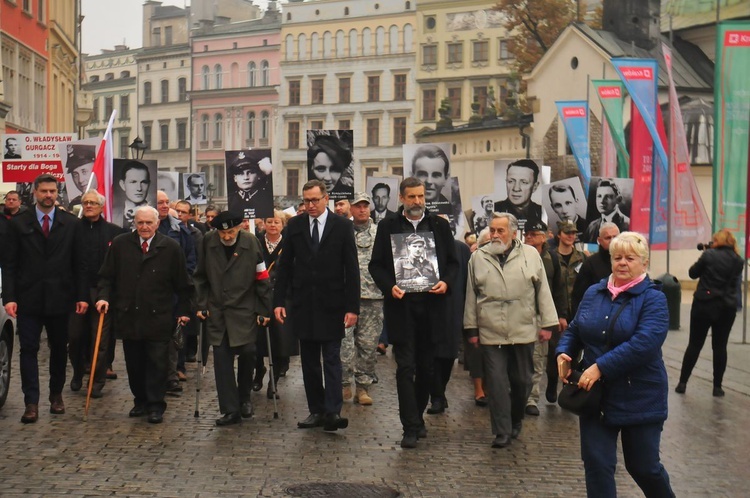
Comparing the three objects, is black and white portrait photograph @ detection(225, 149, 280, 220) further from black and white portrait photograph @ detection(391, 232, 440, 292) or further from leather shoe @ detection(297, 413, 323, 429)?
black and white portrait photograph @ detection(391, 232, 440, 292)

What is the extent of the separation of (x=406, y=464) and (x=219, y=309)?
2.74m

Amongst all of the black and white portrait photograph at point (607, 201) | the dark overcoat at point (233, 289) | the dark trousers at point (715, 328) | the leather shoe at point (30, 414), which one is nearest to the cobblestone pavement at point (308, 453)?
the leather shoe at point (30, 414)

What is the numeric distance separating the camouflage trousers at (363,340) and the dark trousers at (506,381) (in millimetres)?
2720

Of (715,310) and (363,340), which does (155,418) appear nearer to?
Answer: (363,340)

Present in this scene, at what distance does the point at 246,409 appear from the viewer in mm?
12508

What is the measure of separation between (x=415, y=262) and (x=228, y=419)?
2.13m

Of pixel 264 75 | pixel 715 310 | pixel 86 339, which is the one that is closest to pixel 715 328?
pixel 715 310

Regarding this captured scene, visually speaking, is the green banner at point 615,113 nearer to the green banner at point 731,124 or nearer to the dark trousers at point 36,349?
the green banner at point 731,124

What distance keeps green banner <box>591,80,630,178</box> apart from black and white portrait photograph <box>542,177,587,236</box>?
33.6ft

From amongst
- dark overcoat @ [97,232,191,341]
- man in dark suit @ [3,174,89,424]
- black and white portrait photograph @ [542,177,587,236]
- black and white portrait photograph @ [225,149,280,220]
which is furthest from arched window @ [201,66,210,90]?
dark overcoat @ [97,232,191,341]

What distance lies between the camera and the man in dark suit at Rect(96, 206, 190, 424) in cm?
1226

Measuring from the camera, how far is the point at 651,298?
7.36 m

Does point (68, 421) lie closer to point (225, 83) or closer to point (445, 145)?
point (445, 145)

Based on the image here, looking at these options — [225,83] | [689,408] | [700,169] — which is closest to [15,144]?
[689,408]
